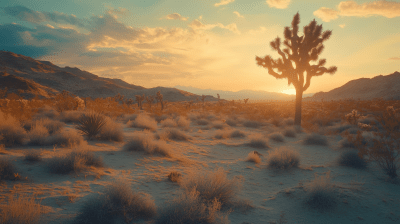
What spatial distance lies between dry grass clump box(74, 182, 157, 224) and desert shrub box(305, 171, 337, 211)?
3183 mm

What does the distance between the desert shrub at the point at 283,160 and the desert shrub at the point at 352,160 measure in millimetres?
1630

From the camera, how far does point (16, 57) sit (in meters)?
78.4

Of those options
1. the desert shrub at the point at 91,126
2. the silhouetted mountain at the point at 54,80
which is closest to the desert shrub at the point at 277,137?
the desert shrub at the point at 91,126

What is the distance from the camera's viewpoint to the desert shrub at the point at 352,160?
6.32 metres

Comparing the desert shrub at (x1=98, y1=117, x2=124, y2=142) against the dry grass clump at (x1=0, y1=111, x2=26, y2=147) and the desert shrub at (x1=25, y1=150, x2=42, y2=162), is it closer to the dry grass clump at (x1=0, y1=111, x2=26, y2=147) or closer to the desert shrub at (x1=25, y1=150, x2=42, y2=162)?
the dry grass clump at (x1=0, y1=111, x2=26, y2=147)

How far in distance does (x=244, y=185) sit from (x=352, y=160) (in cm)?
422

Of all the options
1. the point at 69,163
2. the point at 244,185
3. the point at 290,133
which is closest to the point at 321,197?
the point at 244,185

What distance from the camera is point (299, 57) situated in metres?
13.5

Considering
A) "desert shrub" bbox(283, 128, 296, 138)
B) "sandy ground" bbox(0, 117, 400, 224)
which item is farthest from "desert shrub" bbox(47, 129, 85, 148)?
"desert shrub" bbox(283, 128, 296, 138)

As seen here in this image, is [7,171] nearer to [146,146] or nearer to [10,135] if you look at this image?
[10,135]

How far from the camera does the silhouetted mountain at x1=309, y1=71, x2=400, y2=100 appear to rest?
6098 centimetres

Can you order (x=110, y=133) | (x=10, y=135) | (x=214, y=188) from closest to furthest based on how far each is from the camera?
(x=214, y=188) < (x=10, y=135) < (x=110, y=133)

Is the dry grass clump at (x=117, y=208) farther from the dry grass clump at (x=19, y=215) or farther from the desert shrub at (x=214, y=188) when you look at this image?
the desert shrub at (x=214, y=188)

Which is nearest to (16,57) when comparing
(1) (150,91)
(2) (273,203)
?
(1) (150,91)
